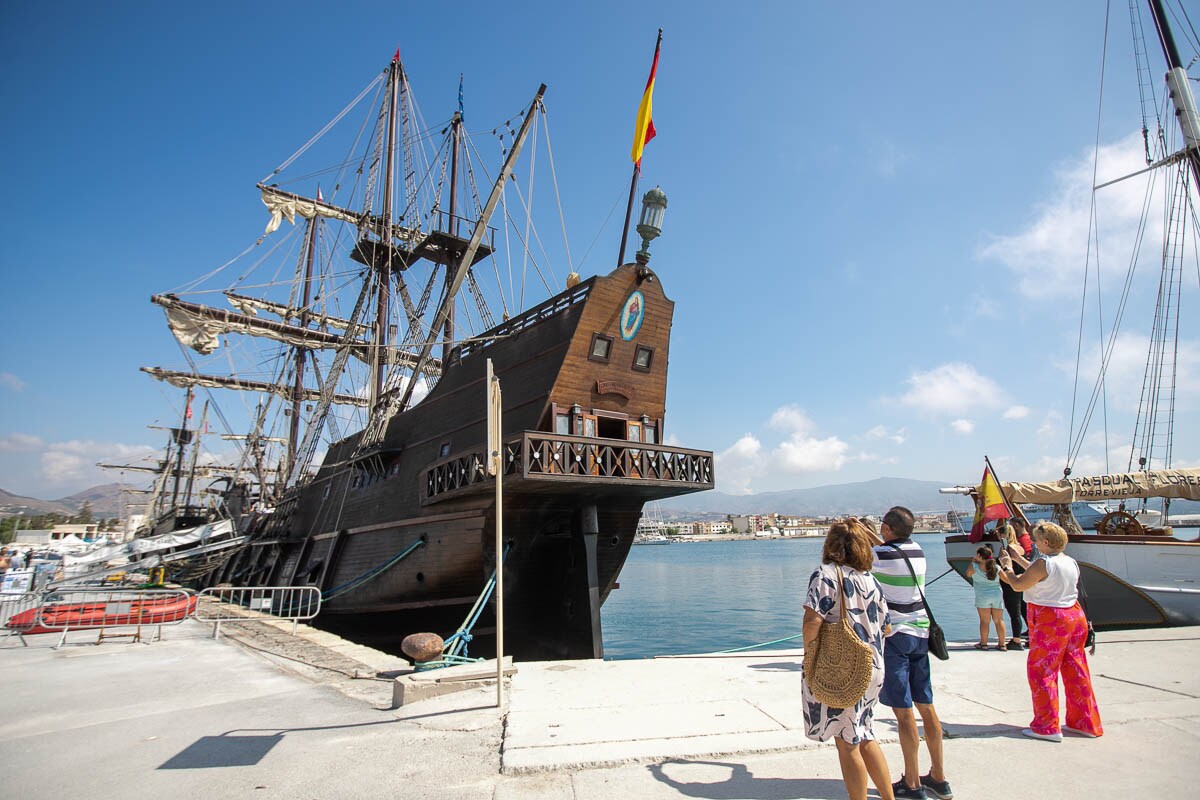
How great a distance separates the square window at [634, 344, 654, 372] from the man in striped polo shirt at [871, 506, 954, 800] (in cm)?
961

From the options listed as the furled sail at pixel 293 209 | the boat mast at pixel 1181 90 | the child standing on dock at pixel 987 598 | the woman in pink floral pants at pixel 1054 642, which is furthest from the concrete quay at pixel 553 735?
the furled sail at pixel 293 209

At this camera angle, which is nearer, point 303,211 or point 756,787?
point 756,787

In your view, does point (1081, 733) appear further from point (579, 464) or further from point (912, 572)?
point (579, 464)

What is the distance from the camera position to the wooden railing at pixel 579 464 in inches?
407

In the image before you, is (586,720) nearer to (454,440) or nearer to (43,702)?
(43,702)

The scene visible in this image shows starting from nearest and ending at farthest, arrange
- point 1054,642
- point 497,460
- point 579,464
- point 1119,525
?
point 1054,642 < point 497,460 < point 579,464 < point 1119,525

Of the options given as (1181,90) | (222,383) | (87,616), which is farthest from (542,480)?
(222,383)

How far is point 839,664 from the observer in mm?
3039

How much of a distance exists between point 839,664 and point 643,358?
1069 cm

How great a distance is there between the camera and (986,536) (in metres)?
14.3

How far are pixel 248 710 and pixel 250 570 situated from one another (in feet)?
77.5

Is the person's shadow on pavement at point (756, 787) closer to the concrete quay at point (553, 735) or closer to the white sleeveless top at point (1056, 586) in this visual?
the concrete quay at point (553, 735)

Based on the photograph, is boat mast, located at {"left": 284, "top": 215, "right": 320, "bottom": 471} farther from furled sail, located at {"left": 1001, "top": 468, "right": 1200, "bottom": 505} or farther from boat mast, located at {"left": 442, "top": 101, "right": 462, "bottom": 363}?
furled sail, located at {"left": 1001, "top": 468, "right": 1200, "bottom": 505}

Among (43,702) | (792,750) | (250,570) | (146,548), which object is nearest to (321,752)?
(792,750)
